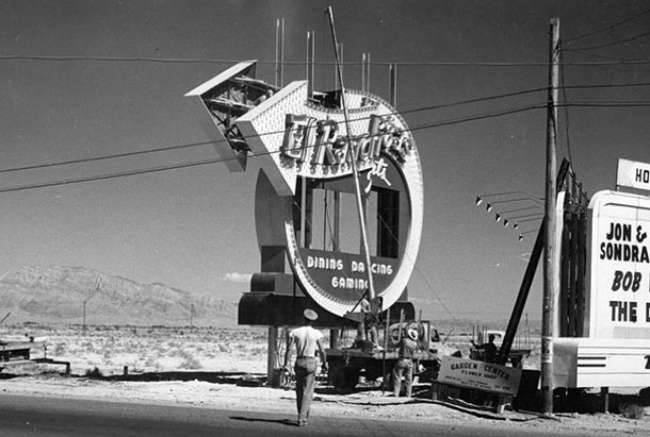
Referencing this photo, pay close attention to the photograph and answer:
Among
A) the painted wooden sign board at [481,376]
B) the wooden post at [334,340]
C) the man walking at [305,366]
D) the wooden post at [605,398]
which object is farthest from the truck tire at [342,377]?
the man walking at [305,366]

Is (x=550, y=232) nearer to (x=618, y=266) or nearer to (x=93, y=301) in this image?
(x=618, y=266)

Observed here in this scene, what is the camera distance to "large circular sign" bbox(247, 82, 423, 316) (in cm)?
2305

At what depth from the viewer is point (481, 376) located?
1812cm

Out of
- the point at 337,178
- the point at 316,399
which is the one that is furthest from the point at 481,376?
the point at 337,178

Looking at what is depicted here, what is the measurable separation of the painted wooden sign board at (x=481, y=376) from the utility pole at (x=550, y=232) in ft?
1.85

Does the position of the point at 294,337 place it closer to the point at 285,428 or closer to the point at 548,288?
the point at 285,428

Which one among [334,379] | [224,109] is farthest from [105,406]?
[224,109]

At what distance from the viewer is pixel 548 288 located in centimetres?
1764

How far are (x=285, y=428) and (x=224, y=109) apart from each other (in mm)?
10821

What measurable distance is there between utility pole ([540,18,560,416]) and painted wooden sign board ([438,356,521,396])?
1.85ft

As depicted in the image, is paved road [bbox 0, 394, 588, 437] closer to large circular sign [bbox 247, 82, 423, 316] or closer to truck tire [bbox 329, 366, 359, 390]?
truck tire [bbox 329, 366, 359, 390]

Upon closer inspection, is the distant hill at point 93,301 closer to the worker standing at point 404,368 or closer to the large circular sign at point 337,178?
the large circular sign at point 337,178

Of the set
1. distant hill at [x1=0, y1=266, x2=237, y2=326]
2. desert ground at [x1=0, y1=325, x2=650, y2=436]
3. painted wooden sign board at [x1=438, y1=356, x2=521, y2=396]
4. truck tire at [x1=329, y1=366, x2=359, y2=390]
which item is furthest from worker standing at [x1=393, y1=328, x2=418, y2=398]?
distant hill at [x1=0, y1=266, x2=237, y2=326]

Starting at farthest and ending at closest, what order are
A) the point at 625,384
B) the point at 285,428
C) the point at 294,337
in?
1. the point at 625,384
2. the point at 294,337
3. the point at 285,428
